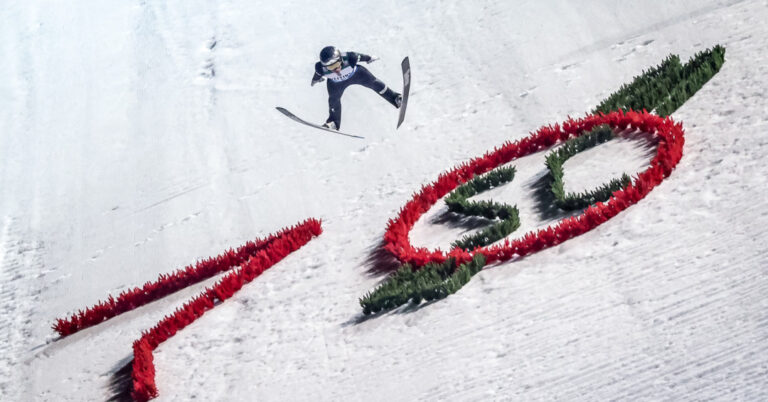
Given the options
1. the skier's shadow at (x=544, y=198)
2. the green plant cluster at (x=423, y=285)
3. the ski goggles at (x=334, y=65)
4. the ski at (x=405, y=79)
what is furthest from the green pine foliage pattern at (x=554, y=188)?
the ski goggles at (x=334, y=65)

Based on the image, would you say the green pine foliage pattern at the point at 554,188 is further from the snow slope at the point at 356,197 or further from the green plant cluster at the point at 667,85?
the snow slope at the point at 356,197

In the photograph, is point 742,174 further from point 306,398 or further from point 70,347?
point 70,347

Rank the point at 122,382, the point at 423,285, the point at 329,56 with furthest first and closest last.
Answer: the point at 329,56, the point at 122,382, the point at 423,285

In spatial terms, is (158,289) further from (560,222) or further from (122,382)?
(560,222)

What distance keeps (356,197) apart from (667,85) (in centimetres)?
370

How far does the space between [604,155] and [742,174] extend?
5.77 ft

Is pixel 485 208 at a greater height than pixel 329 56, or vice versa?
pixel 329 56

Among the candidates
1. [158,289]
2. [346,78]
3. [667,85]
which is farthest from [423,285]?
[667,85]

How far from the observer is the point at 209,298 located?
33.1ft

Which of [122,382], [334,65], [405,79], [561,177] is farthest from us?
[405,79]

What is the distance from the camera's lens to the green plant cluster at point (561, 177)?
31.0ft

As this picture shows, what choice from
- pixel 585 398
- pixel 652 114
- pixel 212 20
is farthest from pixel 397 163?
pixel 212 20

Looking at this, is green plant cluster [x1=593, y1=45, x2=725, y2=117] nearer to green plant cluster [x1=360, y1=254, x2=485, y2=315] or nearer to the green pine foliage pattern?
the green pine foliage pattern

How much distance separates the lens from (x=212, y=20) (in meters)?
18.6
